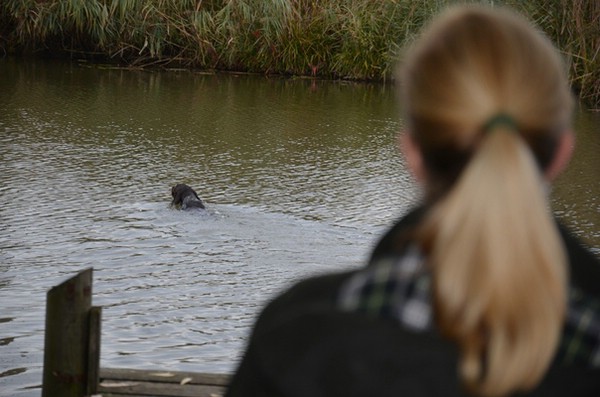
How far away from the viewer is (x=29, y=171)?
10.4 m

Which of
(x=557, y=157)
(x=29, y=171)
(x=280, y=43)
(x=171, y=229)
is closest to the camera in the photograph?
(x=557, y=157)

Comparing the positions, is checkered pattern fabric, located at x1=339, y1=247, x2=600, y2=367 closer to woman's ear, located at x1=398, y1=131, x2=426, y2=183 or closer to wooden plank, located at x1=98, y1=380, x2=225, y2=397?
woman's ear, located at x1=398, y1=131, x2=426, y2=183

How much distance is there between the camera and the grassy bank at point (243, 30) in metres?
19.4

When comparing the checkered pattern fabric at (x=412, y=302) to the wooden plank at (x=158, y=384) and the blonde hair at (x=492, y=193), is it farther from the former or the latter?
the wooden plank at (x=158, y=384)

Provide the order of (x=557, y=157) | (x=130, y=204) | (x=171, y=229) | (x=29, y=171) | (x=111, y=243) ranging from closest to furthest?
(x=557, y=157) → (x=111, y=243) → (x=171, y=229) → (x=130, y=204) → (x=29, y=171)

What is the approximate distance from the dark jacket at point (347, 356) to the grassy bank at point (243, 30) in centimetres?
1764

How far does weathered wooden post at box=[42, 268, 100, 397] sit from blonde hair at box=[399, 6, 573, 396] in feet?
9.36

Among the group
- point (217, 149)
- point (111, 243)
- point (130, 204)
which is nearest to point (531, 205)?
point (111, 243)

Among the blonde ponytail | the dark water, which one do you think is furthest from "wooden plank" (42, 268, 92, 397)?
the blonde ponytail

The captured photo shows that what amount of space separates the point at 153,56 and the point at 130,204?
10.9m

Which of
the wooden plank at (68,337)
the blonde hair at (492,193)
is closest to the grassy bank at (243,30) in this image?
the wooden plank at (68,337)

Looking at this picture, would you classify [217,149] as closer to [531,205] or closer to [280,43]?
[280,43]

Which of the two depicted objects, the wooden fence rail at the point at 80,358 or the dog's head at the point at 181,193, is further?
the dog's head at the point at 181,193

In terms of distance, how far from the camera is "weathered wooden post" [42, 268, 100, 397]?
4.23 metres
